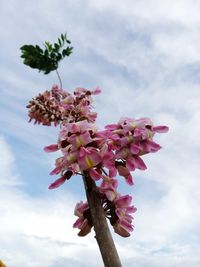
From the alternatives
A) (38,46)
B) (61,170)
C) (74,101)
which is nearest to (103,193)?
(61,170)

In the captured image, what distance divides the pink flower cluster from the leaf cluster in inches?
99.0

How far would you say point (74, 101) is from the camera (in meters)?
4.54

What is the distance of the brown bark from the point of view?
6.46 feet

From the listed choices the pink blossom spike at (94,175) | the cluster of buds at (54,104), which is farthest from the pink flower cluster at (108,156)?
the cluster of buds at (54,104)

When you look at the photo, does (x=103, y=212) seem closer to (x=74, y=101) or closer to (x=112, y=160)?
(x=112, y=160)

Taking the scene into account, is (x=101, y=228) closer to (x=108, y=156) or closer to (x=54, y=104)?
(x=108, y=156)

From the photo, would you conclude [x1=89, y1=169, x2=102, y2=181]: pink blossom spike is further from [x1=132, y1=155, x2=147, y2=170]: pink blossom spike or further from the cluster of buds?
the cluster of buds

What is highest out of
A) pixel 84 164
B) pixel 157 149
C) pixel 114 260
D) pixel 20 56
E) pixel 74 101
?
pixel 20 56

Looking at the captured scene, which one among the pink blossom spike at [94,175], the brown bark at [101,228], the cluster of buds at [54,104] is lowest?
the brown bark at [101,228]

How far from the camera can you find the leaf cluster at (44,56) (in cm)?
457

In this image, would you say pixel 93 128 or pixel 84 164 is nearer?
pixel 84 164

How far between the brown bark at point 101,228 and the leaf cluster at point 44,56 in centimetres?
272

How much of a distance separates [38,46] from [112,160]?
111 inches

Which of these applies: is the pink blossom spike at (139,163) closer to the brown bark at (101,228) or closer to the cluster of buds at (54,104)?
the brown bark at (101,228)
